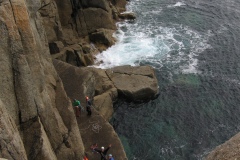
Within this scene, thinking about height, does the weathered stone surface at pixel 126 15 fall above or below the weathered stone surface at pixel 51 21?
below

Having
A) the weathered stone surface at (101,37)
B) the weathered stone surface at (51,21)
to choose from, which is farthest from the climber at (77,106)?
the weathered stone surface at (101,37)

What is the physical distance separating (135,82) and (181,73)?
9996 mm

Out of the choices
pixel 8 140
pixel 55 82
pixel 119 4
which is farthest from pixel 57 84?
pixel 119 4

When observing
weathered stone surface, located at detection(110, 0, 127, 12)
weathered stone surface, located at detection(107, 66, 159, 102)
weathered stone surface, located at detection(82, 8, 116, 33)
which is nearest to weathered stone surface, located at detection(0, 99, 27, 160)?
weathered stone surface, located at detection(107, 66, 159, 102)

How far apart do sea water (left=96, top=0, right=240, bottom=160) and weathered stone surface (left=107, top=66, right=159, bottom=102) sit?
4.45 ft

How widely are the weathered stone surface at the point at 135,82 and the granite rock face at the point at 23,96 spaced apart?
68.1 feet

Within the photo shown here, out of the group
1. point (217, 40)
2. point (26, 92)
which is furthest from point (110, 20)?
point (26, 92)

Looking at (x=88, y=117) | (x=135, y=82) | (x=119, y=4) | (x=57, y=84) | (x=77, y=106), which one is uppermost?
(x=57, y=84)

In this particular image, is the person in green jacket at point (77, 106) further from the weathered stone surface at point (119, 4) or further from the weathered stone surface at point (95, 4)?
the weathered stone surface at point (119, 4)

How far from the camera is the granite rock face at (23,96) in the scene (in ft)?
52.3

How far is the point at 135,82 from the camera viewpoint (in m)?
44.8

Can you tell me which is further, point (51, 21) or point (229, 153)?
point (51, 21)

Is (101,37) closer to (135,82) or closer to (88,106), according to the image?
(135,82)

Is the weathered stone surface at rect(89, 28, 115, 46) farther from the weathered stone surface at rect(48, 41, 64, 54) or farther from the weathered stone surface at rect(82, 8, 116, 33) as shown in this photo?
the weathered stone surface at rect(48, 41, 64, 54)
